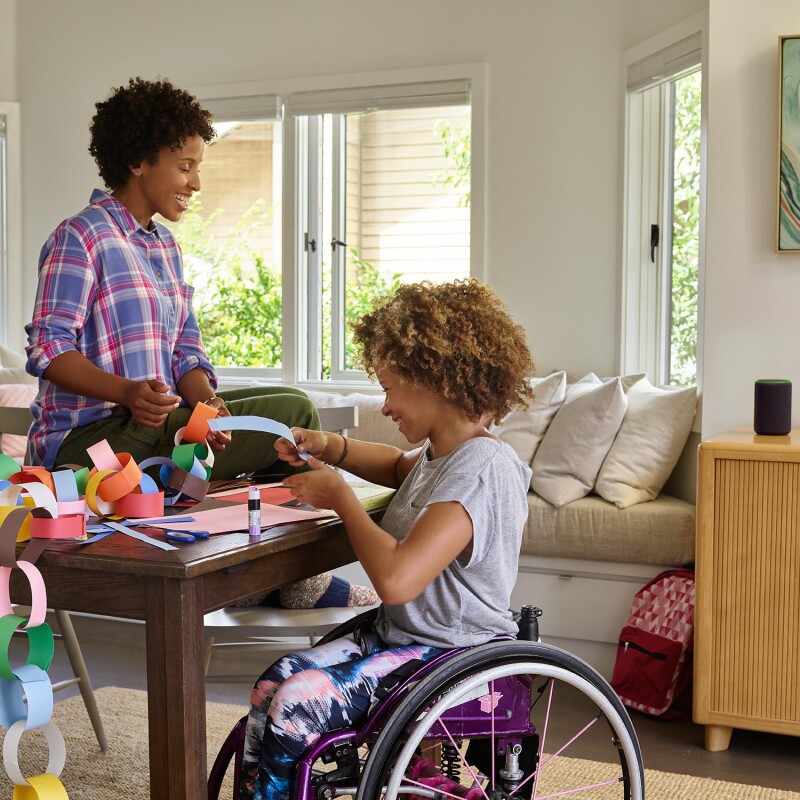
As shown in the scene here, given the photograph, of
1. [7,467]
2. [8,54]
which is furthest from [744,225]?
[8,54]

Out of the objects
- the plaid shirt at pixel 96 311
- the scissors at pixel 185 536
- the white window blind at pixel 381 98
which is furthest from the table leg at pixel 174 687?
the white window blind at pixel 381 98

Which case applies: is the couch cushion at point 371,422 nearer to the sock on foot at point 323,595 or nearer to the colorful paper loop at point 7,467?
the sock on foot at point 323,595

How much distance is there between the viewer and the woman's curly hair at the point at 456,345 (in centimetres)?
168

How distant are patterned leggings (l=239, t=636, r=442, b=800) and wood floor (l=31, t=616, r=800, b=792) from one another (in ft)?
2.62

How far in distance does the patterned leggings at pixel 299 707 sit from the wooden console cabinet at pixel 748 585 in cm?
140

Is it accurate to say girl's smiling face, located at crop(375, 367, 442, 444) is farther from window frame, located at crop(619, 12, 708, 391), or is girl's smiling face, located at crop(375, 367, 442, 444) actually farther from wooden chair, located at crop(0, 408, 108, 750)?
window frame, located at crop(619, 12, 708, 391)

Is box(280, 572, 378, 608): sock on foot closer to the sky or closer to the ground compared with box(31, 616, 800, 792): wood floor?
closer to the sky

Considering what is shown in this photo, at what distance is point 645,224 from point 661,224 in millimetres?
64

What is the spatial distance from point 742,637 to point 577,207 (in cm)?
205

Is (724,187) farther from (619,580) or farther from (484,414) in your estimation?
(484,414)

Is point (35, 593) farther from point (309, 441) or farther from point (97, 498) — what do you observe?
point (309, 441)

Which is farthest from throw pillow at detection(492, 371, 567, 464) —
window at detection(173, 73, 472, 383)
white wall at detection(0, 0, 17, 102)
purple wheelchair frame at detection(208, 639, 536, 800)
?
white wall at detection(0, 0, 17, 102)

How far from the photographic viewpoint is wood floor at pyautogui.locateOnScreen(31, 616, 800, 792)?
271 centimetres

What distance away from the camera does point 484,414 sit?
1753mm
